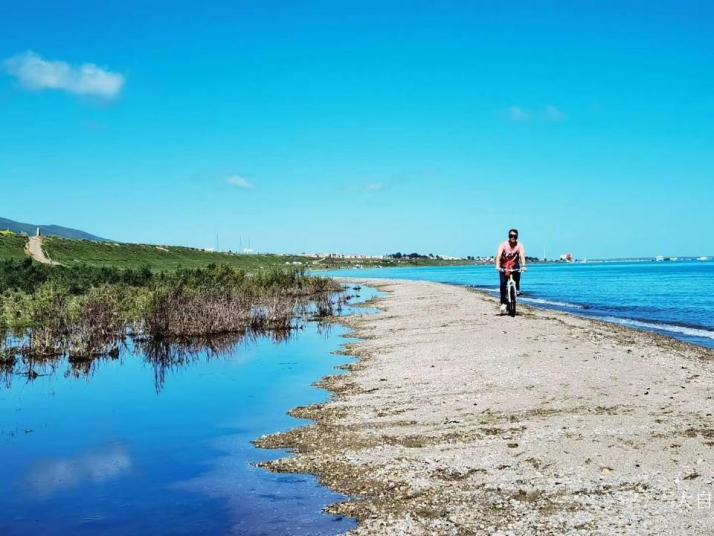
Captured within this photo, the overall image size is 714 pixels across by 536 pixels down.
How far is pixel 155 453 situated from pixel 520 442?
16.8ft

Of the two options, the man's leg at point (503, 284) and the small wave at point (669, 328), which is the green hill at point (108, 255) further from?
the small wave at point (669, 328)

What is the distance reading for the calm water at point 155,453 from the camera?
6707 millimetres

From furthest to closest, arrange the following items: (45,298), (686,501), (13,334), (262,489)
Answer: (45,298) < (13,334) < (262,489) < (686,501)

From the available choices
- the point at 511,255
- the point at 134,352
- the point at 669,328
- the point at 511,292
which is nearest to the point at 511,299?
the point at 511,292

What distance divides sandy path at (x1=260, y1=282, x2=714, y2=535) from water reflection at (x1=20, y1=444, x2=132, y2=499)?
85.5 inches

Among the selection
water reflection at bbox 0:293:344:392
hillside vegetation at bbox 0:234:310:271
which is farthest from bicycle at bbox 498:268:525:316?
hillside vegetation at bbox 0:234:310:271

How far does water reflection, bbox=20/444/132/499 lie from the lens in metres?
7.78

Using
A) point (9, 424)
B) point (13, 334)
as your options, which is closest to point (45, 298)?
point (13, 334)

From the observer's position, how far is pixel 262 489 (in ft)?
24.7

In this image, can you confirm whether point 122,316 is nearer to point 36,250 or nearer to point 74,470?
point 74,470

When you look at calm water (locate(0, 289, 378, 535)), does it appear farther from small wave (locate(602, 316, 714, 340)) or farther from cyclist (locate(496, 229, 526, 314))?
small wave (locate(602, 316, 714, 340))

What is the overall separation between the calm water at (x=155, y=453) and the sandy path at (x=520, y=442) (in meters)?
0.65

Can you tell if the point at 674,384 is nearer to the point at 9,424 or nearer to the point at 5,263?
the point at 9,424

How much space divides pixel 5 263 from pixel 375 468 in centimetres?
4070
